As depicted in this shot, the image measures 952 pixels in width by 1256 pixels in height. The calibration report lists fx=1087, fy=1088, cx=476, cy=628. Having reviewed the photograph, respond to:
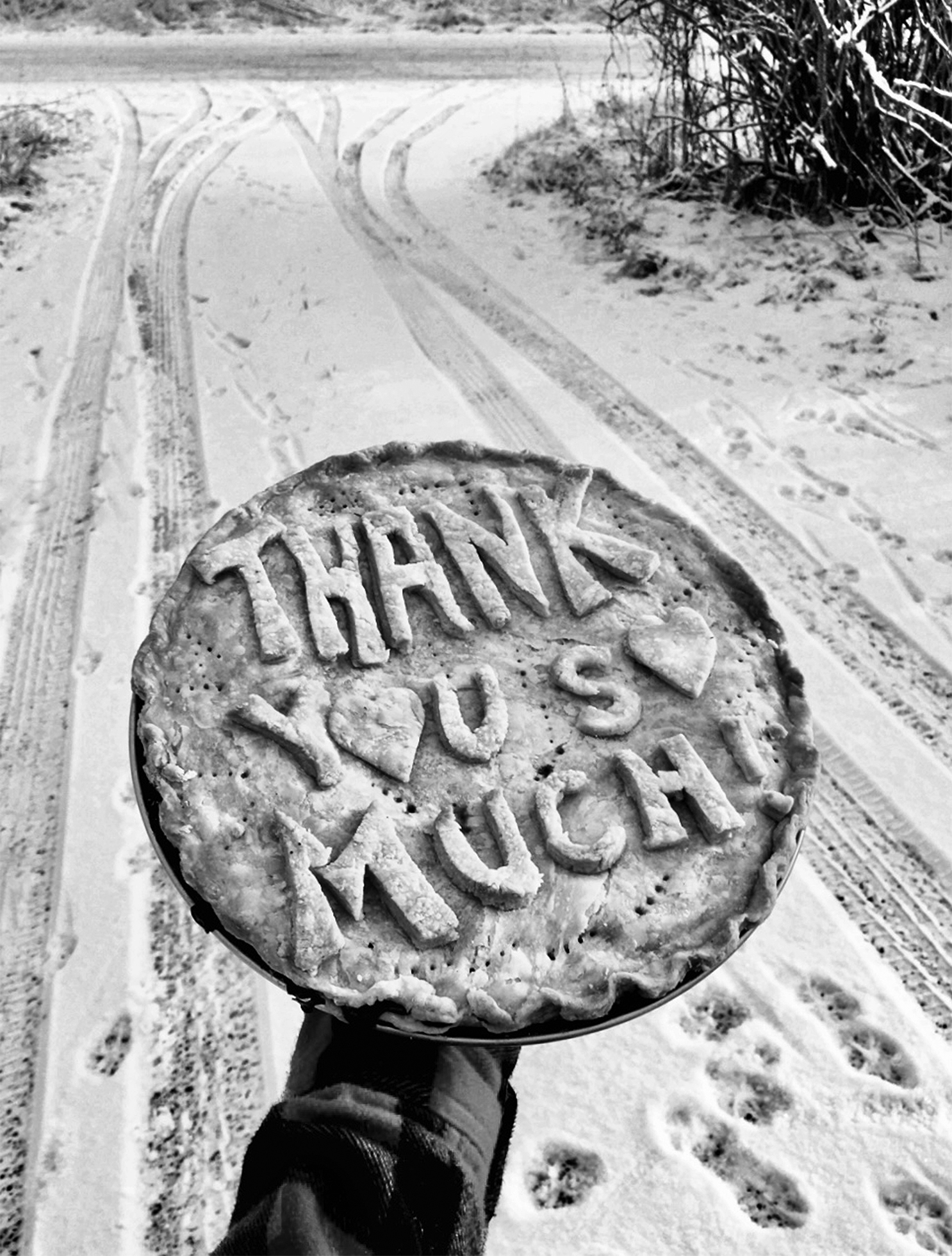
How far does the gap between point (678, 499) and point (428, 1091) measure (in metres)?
2.46

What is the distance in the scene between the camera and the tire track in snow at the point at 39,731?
2.15 meters

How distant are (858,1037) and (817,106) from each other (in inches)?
171

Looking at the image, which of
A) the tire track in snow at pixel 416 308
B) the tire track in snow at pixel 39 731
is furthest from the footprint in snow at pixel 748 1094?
the tire track in snow at pixel 416 308

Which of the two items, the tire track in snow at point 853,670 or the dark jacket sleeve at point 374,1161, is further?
the tire track in snow at point 853,670

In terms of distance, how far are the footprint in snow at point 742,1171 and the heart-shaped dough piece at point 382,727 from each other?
95cm

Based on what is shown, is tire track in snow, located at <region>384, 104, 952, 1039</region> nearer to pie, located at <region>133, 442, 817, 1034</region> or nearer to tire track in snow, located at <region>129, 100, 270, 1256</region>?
pie, located at <region>133, 442, 817, 1034</region>

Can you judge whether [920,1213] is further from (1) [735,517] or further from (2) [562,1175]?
(1) [735,517]

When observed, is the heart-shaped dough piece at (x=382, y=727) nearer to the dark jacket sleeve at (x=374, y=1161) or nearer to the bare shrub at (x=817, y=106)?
the dark jacket sleeve at (x=374, y=1161)

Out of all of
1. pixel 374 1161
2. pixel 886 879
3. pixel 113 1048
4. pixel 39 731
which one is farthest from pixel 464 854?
pixel 39 731

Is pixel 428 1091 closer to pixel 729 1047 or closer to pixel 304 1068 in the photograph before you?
pixel 304 1068

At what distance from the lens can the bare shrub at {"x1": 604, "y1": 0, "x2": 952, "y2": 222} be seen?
4.67 meters

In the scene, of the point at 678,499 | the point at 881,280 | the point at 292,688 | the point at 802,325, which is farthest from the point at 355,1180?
the point at 881,280

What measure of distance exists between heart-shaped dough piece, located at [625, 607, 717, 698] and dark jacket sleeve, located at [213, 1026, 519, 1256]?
713 mm

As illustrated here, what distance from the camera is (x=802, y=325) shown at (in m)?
4.48
